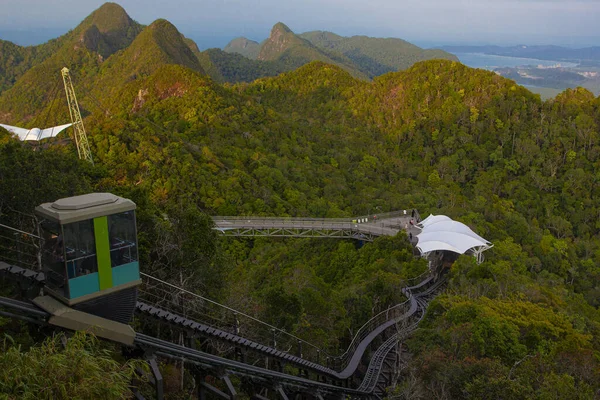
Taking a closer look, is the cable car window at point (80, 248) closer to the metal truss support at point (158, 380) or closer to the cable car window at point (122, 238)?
the cable car window at point (122, 238)

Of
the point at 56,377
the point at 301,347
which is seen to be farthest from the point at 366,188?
the point at 56,377

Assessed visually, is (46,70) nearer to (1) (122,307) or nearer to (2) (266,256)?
(2) (266,256)

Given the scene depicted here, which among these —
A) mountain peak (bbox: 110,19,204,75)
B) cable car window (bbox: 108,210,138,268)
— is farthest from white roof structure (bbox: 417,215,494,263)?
mountain peak (bbox: 110,19,204,75)

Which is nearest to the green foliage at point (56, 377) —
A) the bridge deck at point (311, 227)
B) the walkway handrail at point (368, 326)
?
the walkway handrail at point (368, 326)

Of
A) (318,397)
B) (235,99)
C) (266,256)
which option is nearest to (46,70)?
(235,99)

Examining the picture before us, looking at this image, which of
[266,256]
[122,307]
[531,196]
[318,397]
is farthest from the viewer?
[531,196]

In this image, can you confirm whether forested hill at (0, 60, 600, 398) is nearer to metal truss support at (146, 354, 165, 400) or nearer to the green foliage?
metal truss support at (146, 354, 165, 400)
